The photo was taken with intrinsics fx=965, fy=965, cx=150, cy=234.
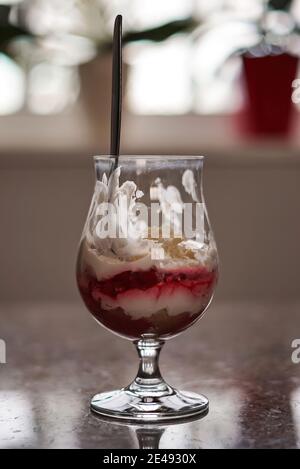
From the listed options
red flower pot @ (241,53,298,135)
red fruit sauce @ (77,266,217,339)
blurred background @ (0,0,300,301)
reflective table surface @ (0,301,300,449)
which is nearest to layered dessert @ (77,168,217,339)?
red fruit sauce @ (77,266,217,339)

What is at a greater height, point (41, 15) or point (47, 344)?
point (41, 15)

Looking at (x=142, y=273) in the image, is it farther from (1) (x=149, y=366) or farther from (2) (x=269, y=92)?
(2) (x=269, y=92)

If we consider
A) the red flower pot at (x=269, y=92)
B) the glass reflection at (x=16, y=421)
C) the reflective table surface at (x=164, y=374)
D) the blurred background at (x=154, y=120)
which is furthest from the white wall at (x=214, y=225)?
the glass reflection at (x=16, y=421)

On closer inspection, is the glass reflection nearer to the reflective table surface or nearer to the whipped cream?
the reflective table surface

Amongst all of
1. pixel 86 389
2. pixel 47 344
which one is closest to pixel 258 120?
pixel 47 344

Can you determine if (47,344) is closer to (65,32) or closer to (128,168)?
(128,168)

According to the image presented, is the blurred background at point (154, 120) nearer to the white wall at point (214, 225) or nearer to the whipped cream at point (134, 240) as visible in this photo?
the white wall at point (214, 225)
